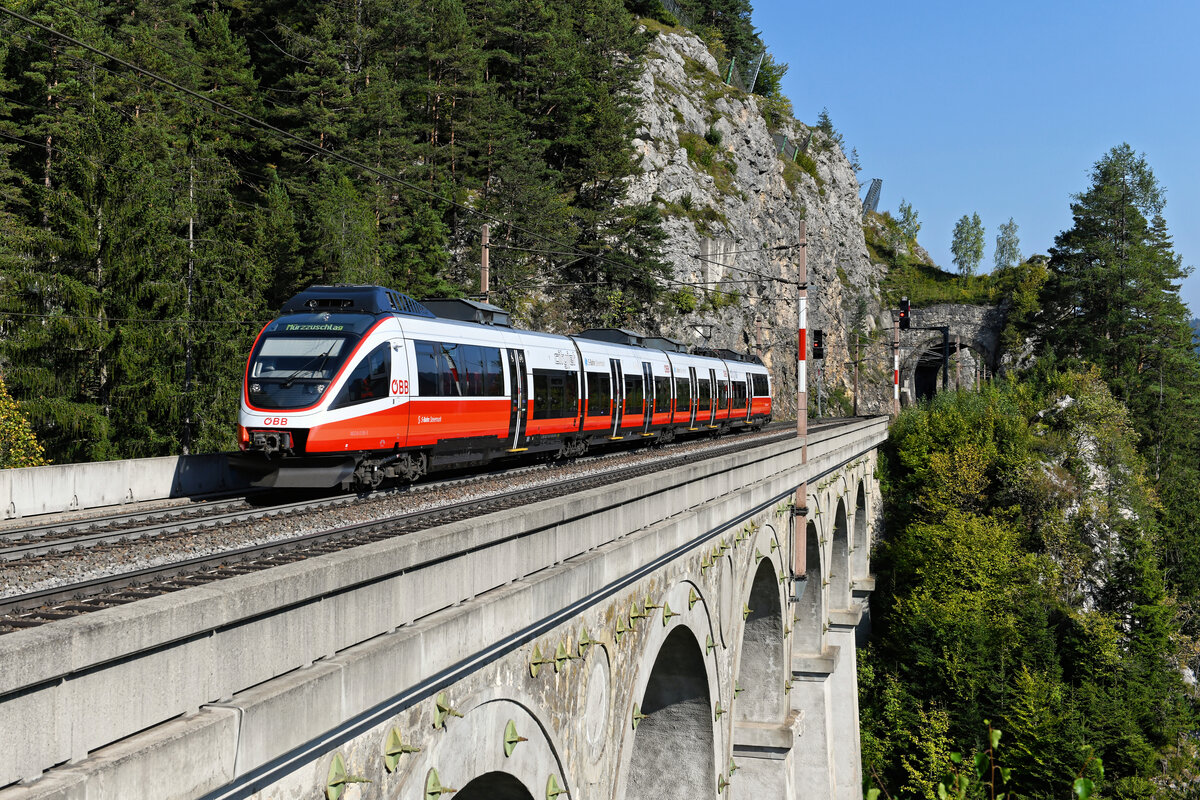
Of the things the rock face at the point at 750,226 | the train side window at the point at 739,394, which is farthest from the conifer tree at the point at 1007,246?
the train side window at the point at 739,394

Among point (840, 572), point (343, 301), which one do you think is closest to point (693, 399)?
point (840, 572)

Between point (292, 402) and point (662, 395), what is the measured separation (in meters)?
17.4

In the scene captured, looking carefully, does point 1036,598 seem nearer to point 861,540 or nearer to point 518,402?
point 861,540

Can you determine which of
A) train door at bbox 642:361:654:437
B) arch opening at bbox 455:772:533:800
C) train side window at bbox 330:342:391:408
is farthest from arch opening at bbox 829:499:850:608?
arch opening at bbox 455:772:533:800

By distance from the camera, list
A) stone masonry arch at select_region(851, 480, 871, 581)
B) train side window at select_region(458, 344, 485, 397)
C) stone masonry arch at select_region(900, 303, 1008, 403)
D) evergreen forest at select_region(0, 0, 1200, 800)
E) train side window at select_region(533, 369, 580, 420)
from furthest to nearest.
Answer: stone masonry arch at select_region(900, 303, 1008, 403) < stone masonry arch at select_region(851, 480, 871, 581) < evergreen forest at select_region(0, 0, 1200, 800) < train side window at select_region(533, 369, 580, 420) < train side window at select_region(458, 344, 485, 397)

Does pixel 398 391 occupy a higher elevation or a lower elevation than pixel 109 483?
higher

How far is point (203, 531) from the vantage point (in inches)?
407

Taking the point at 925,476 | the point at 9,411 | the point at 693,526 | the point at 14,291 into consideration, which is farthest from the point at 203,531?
the point at 925,476

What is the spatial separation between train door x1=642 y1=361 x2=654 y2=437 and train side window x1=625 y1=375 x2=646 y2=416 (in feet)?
0.60

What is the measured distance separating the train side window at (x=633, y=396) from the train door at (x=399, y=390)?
12.0m

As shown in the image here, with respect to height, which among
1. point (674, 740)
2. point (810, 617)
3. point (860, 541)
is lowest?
point (860, 541)

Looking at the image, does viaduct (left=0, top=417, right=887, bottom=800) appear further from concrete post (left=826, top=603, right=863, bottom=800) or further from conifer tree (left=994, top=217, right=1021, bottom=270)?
conifer tree (left=994, top=217, right=1021, bottom=270)

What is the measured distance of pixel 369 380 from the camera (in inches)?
569

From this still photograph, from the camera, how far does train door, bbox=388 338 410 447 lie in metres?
15.0
